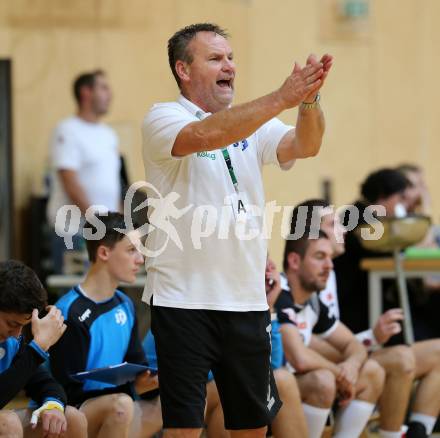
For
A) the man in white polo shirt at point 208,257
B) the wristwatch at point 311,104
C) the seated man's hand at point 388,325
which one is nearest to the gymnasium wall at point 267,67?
the seated man's hand at point 388,325

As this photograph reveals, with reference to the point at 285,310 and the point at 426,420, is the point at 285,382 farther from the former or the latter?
the point at 426,420

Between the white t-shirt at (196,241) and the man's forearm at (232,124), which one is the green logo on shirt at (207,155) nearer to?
the white t-shirt at (196,241)

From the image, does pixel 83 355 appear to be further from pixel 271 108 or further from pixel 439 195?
pixel 439 195

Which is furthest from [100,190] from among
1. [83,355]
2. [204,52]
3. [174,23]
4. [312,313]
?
[204,52]

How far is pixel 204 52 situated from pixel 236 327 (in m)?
1.03

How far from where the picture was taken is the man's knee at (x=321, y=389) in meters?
5.08

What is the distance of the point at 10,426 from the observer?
392cm

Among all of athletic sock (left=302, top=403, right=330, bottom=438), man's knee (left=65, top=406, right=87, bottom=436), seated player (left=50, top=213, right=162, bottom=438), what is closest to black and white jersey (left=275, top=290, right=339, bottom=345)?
athletic sock (left=302, top=403, right=330, bottom=438)

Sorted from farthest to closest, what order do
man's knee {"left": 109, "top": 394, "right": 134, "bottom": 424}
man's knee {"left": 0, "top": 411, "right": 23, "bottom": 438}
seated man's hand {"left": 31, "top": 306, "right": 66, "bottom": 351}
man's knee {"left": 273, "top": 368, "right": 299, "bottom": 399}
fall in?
man's knee {"left": 273, "top": 368, "right": 299, "bottom": 399}
man's knee {"left": 109, "top": 394, "right": 134, "bottom": 424}
seated man's hand {"left": 31, "top": 306, "right": 66, "bottom": 351}
man's knee {"left": 0, "top": 411, "right": 23, "bottom": 438}

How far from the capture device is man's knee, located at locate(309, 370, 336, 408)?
508cm

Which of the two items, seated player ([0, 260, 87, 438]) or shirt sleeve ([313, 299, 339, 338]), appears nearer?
seated player ([0, 260, 87, 438])

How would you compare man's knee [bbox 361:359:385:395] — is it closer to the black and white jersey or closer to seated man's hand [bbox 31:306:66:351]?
the black and white jersey

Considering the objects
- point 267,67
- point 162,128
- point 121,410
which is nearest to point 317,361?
point 121,410

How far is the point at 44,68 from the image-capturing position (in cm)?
886
